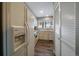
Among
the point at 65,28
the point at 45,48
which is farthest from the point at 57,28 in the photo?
the point at 45,48

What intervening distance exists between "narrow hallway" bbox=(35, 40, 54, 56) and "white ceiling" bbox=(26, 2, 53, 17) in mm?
308

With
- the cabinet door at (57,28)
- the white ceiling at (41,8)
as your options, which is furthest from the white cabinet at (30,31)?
the cabinet door at (57,28)

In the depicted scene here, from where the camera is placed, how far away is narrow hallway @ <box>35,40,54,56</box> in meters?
0.98

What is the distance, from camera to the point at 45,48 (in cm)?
102

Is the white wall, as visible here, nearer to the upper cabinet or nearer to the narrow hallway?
the narrow hallway

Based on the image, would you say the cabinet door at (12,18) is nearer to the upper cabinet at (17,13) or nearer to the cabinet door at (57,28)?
the upper cabinet at (17,13)

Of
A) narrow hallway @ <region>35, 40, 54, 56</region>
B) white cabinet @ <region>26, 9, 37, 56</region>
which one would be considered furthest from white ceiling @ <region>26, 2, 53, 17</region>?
narrow hallway @ <region>35, 40, 54, 56</region>

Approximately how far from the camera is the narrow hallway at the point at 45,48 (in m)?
0.98

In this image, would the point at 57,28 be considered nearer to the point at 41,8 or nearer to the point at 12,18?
the point at 41,8

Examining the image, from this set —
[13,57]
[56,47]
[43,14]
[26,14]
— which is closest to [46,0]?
[43,14]

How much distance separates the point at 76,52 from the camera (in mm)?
754

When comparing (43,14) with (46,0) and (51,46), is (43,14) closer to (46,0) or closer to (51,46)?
(46,0)

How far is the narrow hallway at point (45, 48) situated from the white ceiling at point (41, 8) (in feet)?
1.01

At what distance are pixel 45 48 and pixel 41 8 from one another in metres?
0.45
